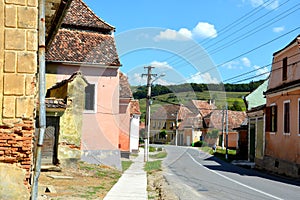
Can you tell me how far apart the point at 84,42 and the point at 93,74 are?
1.81 meters

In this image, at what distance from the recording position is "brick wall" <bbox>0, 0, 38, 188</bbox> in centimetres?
666

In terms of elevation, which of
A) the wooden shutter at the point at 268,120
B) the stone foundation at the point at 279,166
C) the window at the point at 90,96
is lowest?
the stone foundation at the point at 279,166

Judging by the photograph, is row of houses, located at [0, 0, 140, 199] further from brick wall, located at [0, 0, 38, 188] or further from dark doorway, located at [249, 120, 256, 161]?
dark doorway, located at [249, 120, 256, 161]

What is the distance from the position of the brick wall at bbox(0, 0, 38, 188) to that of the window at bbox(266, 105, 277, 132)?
2234 centimetres

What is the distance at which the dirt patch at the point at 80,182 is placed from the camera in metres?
12.9

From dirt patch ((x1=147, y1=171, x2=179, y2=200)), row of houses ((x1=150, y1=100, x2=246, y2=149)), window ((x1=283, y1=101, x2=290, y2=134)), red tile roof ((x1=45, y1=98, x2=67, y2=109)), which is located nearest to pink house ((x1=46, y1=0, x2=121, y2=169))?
red tile roof ((x1=45, y1=98, x2=67, y2=109))

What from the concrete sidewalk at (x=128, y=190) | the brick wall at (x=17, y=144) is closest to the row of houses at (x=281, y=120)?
the concrete sidewalk at (x=128, y=190)

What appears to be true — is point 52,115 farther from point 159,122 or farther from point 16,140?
point 159,122

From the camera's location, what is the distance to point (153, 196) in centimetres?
1401

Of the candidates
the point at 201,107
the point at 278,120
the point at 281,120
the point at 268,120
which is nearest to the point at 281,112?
the point at 281,120

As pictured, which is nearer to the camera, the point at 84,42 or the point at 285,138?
the point at 84,42

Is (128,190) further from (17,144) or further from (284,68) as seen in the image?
(284,68)

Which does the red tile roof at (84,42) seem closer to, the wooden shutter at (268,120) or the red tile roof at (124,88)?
the red tile roof at (124,88)

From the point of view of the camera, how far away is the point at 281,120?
1009 inches
